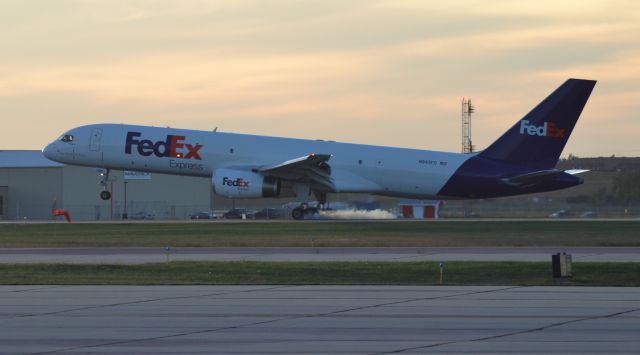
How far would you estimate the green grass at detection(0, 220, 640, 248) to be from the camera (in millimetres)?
41250

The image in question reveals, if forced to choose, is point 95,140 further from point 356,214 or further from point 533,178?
point 533,178

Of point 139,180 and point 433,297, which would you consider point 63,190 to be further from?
point 433,297

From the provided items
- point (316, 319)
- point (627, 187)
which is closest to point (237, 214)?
point (627, 187)

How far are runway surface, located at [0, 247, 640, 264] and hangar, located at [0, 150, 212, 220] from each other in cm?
4757

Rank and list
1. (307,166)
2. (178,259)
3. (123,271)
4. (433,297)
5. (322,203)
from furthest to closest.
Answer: (322,203)
(307,166)
(178,259)
(123,271)
(433,297)

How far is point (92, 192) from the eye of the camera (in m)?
86.9

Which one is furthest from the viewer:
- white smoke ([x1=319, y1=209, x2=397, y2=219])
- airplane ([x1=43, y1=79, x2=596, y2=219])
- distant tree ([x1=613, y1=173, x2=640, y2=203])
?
distant tree ([x1=613, y1=173, x2=640, y2=203])

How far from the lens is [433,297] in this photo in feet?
72.9

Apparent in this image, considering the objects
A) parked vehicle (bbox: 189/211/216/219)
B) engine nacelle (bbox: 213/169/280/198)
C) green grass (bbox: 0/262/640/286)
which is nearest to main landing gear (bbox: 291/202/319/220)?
engine nacelle (bbox: 213/169/280/198)

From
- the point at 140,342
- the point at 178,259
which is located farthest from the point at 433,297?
the point at 178,259

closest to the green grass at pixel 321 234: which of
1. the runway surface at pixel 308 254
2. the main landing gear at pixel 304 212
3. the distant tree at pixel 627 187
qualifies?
the runway surface at pixel 308 254

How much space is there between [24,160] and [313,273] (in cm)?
6859

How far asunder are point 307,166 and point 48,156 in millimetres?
14470

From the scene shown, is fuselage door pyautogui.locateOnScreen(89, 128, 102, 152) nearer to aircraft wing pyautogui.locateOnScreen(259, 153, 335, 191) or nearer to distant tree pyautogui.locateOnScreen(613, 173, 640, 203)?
aircraft wing pyautogui.locateOnScreen(259, 153, 335, 191)
